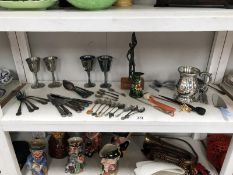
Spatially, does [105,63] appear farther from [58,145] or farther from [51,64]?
[58,145]

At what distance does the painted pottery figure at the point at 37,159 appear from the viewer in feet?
3.05

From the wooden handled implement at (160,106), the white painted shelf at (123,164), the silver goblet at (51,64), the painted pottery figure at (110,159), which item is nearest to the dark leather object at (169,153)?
the white painted shelf at (123,164)

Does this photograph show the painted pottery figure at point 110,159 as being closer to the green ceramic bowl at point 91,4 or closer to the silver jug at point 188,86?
the silver jug at point 188,86

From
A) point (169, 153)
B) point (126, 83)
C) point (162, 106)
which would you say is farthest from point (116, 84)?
point (169, 153)

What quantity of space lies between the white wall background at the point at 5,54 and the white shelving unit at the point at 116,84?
46 mm

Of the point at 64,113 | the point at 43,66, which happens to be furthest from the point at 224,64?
the point at 43,66

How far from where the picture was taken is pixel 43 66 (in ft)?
3.37

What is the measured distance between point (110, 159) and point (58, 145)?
29 cm

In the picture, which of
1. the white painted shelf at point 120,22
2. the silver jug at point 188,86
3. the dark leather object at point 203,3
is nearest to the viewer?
the white painted shelf at point 120,22

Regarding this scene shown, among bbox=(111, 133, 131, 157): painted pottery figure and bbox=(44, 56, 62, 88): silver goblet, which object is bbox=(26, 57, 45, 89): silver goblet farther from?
bbox=(111, 133, 131, 157): painted pottery figure

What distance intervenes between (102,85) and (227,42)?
1.87ft

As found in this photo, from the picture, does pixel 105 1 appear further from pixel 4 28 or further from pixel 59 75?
pixel 59 75

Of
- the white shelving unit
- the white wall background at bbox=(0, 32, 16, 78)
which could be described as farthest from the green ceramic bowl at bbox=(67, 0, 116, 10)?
the white wall background at bbox=(0, 32, 16, 78)

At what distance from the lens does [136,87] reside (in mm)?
870
